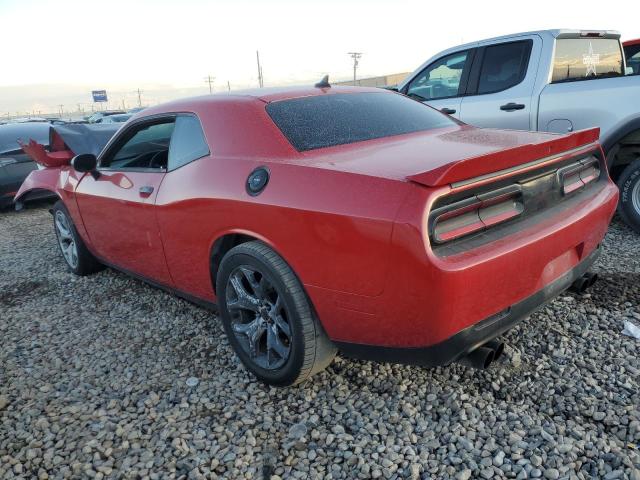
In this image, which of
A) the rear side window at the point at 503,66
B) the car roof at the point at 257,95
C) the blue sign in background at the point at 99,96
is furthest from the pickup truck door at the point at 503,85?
the blue sign in background at the point at 99,96

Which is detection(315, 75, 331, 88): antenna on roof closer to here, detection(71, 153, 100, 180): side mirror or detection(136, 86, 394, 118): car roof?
detection(136, 86, 394, 118): car roof

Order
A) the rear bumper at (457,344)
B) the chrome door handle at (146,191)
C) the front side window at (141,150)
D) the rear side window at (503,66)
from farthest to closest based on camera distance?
1. the rear side window at (503,66)
2. the front side window at (141,150)
3. the chrome door handle at (146,191)
4. the rear bumper at (457,344)

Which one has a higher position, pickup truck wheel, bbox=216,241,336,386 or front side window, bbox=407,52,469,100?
front side window, bbox=407,52,469,100

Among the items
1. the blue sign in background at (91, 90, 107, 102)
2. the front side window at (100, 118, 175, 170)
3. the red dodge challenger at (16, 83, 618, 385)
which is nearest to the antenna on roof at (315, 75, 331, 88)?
the red dodge challenger at (16, 83, 618, 385)

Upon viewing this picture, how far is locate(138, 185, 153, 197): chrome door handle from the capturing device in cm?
322

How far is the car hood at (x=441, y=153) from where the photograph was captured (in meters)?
2.00

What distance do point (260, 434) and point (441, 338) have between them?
37.8 inches

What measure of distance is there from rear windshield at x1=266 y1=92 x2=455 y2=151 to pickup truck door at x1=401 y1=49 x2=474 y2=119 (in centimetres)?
225

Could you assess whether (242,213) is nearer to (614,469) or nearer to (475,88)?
(614,469)

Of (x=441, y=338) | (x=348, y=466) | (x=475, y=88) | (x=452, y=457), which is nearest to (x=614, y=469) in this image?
(x=452, y=457)

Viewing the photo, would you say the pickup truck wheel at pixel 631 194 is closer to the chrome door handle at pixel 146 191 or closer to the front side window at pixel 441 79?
the front side window at pixel 441 79

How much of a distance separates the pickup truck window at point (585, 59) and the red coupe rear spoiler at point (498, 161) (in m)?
2.77

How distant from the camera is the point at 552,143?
7.74ft

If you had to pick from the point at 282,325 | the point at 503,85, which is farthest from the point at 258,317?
the point at 503,85
